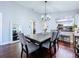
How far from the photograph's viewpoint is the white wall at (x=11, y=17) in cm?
492

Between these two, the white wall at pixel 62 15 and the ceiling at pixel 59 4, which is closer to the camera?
the ceiling at pixel 59 4

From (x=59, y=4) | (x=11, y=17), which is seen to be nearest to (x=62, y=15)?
(x=59, y=4)

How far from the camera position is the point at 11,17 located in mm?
5359

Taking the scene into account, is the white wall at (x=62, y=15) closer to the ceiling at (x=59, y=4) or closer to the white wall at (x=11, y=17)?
the ceiling at (x=59, y=4)

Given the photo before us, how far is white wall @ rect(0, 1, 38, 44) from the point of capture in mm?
4919

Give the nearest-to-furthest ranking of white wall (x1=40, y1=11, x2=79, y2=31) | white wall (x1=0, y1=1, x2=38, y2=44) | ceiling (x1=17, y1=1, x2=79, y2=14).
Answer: ceiling (x1=17, y1=1, x2=79, y2=14) < white wall (x1=0, y1=1, x2=38, y2=44) < white wall (x1=40, y1=11, x2=79, y2=31)

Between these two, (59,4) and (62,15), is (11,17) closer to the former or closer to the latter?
(59,4)

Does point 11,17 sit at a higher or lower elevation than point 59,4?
lower

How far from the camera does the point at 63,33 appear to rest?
568 centimetres

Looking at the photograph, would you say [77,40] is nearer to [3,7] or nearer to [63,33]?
[63,33]

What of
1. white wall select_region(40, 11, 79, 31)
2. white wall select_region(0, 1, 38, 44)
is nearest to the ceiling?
white wall select_region(40, 11, 79, 31)

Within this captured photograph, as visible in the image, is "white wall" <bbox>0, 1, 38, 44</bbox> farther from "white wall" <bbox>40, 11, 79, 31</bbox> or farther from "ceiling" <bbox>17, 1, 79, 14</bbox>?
"white wall" <bbox>40, 11, 79, 31</bbox>

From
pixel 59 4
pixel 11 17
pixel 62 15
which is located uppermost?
pixel 59 4

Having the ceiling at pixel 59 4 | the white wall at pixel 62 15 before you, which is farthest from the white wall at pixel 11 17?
the white wall at pixel 62 15
